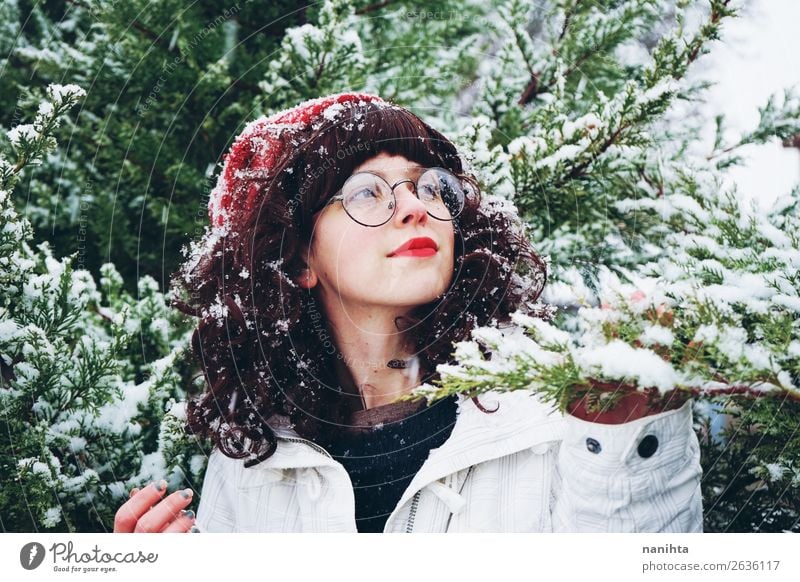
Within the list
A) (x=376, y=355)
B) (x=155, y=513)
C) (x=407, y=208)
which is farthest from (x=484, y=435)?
(x=155, y=513)

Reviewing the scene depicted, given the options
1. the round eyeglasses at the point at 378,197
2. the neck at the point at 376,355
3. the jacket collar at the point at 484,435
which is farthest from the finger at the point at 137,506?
the round eyeglasses at the point at 378,197

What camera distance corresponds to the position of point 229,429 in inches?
34.4

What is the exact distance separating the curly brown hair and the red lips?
0.22 feet

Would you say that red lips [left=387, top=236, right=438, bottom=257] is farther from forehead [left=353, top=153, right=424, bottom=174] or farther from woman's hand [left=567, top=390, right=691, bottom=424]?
woman's hand [left=567, top=390, right=691, bottom=424]

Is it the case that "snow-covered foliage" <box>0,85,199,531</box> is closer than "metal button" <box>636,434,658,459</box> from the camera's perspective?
No

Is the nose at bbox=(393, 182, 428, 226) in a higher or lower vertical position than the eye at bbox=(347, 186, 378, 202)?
lower

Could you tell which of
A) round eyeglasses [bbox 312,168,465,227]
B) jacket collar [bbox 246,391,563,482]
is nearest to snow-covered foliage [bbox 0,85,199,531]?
jacket collar [bbox 246,391,563,482]

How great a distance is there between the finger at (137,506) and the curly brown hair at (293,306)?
0.32 ft

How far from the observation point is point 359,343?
0.87 m

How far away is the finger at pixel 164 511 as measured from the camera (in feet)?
2.55

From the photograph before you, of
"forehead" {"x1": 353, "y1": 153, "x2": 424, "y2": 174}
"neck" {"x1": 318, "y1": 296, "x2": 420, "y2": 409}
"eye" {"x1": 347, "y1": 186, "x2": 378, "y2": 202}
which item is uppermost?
"forehead" {"x1": 353, "y1": 153, "x2": 424, "y2": 174}

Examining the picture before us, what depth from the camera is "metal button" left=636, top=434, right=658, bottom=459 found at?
652 millimetres
